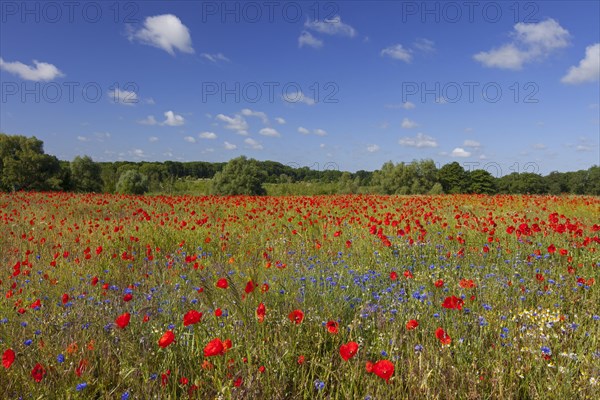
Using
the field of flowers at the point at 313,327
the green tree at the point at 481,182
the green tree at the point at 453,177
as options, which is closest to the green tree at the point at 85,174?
the field of flowers at the point at 313,327

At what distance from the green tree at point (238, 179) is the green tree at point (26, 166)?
59.8ft

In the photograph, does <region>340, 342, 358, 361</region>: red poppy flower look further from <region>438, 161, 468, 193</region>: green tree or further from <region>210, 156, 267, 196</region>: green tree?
<region>438, 161, 468, 193</region>: green tree

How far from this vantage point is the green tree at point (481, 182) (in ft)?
211

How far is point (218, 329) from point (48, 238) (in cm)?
566

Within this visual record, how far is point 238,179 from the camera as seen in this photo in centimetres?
4606

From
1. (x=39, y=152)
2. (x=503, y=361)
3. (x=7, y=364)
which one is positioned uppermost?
(x=39, y=152)

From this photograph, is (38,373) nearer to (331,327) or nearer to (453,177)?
(331,327)

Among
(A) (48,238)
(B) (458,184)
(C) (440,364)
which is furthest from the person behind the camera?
(B) (458,184)

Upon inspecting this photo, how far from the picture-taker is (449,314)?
2.72 m

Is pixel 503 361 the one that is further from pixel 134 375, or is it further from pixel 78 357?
pixel 78 357

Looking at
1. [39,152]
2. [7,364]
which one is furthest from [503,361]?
[39,152]

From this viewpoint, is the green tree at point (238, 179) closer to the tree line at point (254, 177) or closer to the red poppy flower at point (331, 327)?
the tree line at point (254, 177)

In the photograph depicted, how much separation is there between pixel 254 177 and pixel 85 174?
24628mm

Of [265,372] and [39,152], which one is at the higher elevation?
[39,152]
